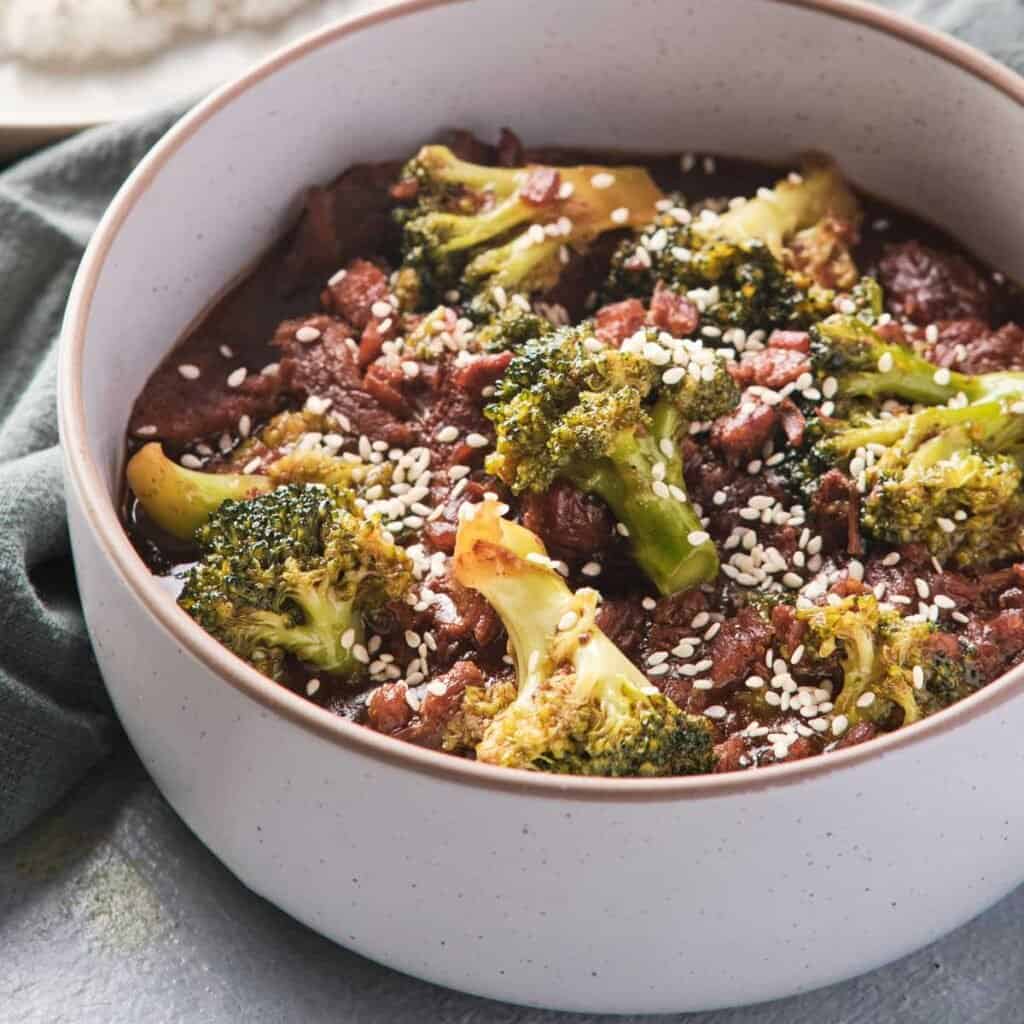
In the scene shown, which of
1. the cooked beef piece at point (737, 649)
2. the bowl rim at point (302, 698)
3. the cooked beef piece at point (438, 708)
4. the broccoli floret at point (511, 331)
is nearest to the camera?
the bowl rim at point (302, 698)

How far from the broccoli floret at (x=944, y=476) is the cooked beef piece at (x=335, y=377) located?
86 centimetres

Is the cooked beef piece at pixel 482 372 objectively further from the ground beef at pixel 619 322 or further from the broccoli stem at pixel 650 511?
the broccoli stem at pixel 650 511

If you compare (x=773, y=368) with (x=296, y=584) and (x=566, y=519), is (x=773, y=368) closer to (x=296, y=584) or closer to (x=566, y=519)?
(x=566, y=519)

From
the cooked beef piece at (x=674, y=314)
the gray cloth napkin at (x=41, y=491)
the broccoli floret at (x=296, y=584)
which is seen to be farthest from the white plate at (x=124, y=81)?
the broccoli floret at (x=296, y=584)

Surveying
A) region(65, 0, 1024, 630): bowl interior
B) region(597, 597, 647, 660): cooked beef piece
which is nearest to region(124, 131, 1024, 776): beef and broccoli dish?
region(597, 597, 647, 660): cooked beef piece

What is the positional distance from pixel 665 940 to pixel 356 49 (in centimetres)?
215

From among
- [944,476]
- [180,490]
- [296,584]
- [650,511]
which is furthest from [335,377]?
[944,476]

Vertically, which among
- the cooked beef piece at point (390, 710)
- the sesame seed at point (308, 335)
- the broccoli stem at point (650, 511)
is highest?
the broccoli stem at point (650, 511)

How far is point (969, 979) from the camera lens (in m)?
3.16

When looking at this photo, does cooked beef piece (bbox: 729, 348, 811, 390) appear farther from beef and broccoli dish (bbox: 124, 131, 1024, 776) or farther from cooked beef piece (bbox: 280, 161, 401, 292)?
cooked beef piece (bbox: 280, 161, 401, 292)

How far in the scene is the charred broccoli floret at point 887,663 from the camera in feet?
9.29

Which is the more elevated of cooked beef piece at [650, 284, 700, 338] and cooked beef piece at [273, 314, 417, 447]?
cooked beef piece at [650, 284, 700, 338]

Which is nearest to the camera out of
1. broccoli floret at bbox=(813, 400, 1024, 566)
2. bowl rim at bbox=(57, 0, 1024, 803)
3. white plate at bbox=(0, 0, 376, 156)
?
bowl rim at bbox=(57, 0, 1024, 803)

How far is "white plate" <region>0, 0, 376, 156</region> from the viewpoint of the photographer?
4.55m
